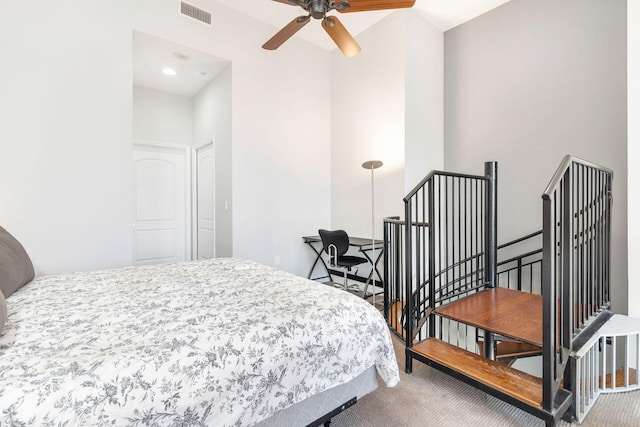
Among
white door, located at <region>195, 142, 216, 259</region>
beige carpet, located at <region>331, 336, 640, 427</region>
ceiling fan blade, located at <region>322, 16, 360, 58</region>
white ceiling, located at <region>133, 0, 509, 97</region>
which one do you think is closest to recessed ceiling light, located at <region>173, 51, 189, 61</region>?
white ceiling, located at <region>133, 0, 509, 97</region>

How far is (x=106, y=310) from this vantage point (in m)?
1.31

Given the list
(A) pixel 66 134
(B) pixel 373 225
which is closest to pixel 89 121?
(A) pixel 66 134

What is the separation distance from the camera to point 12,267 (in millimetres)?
1561

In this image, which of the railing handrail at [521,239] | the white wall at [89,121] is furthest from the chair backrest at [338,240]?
the railing handrail at [521,239]

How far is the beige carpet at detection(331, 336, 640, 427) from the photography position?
1.62m

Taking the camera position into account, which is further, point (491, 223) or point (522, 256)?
point (522, 256)

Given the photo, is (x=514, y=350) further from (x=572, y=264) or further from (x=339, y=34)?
(x=339, y=34)

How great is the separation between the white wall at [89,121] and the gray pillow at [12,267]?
0.94m

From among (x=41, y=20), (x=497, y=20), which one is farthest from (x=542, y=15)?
(x=41, y=20)

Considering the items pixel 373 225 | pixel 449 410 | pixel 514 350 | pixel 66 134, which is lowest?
pixel 514 350

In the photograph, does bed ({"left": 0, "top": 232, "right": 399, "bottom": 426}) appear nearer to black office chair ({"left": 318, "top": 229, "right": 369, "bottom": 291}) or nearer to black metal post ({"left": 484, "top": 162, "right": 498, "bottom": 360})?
black metal post ({"left": 484, "top": 162, "right": 498, "bottom": 360})

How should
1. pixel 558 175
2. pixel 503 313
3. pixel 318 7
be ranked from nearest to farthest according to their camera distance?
1. pixel 558 175
2. pixel 503 313
3. pixel 318 7

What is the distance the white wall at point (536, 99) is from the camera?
278cm

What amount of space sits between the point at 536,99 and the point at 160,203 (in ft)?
16.3
